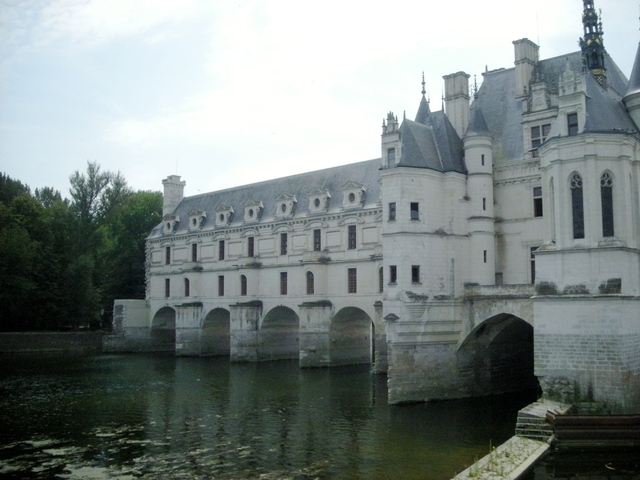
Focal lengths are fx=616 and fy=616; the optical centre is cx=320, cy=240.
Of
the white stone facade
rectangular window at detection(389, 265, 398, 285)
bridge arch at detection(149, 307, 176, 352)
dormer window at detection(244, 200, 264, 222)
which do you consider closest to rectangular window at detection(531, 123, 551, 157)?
the white stone facade

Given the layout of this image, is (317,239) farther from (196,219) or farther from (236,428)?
(236,428)

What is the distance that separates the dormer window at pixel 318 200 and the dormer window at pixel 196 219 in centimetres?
1421

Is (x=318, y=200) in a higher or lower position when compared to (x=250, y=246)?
higher

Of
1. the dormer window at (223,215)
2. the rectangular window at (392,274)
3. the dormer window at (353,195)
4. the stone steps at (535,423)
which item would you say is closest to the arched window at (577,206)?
the stone steps at (535,423)

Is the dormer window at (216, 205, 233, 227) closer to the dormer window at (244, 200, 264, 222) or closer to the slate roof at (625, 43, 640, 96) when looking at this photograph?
the dormer window at (244, 200, 264, 222)

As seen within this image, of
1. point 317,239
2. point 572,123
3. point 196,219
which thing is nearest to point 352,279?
point 317,239

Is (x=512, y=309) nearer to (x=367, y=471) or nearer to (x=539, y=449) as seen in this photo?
(x=539, y=449)

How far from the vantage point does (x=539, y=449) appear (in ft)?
56.3

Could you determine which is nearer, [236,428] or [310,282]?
[236,428]

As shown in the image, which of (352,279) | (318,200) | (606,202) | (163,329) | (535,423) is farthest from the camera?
(163,329)

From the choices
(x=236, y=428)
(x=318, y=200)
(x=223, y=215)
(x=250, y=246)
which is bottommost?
(x=236, y=428)

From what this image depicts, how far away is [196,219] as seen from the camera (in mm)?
54750

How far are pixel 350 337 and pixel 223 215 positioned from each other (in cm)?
1661

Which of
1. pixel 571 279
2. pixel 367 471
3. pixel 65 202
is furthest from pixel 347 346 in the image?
pixel 65 202
